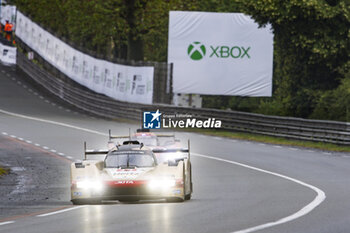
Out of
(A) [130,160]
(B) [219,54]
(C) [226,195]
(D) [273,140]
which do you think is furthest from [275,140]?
(A) [130,160]

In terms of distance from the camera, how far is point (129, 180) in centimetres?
1714

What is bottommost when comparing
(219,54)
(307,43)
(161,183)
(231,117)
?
(161,183)

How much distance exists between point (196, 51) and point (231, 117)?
1060 centimetres

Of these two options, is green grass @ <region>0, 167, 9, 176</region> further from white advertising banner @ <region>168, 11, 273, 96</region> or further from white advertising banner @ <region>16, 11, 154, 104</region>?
white advertising banner @ <region>168, 11, 273, 96</region>

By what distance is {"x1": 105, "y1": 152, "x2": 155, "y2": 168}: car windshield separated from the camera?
58.6ft

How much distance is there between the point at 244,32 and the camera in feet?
178

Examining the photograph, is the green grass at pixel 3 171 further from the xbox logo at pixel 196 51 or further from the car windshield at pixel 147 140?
the xbox logo at pixel 196 51

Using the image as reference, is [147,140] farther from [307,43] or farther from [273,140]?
[307,43]

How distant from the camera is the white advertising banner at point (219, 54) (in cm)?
5300

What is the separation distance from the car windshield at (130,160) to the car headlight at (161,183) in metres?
0.63

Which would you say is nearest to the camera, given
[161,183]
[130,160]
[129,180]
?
[129,180]

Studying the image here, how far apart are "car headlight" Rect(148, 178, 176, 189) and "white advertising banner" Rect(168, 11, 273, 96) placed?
35.2m

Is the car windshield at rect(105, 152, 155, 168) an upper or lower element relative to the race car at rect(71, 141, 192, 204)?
upper

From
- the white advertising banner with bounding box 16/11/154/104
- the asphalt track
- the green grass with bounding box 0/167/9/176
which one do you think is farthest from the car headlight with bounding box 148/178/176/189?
the white advertising banner with bounding box 16/11/154/104
